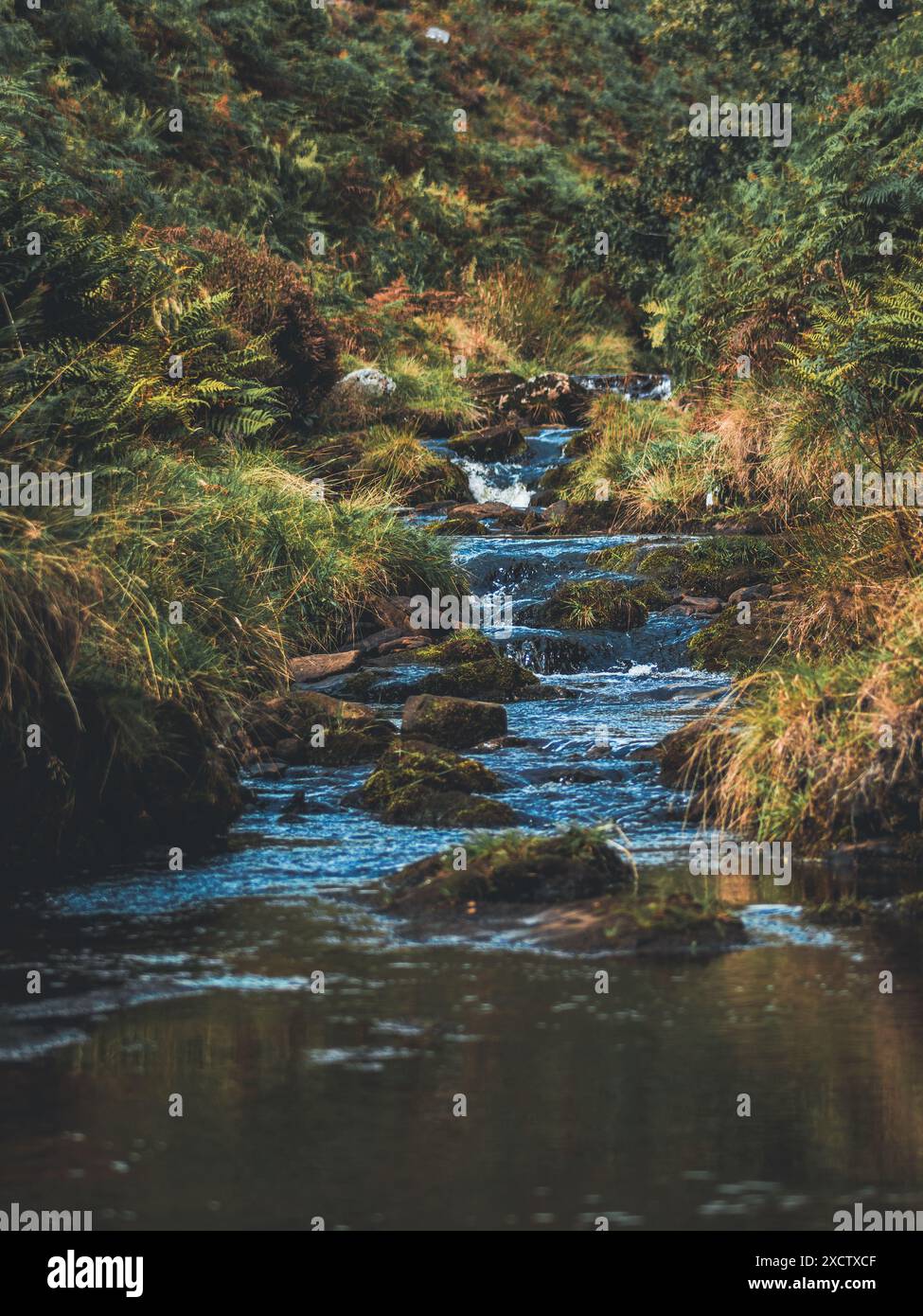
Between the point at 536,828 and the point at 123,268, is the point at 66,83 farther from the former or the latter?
the point at 536,828

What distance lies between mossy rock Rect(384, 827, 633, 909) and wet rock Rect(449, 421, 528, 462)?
1363 cm

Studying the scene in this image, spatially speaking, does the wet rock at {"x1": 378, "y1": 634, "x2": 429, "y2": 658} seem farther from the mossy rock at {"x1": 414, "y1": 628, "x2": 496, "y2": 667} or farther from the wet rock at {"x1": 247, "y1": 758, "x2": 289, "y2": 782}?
the wet rock at {"x1": 247, "y1": 758, "x2": 289, "y2": 782}

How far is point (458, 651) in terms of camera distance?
12.7 metres

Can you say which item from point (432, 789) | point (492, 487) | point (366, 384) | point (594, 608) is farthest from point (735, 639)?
point (366, 384)

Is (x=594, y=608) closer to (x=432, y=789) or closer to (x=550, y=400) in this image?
(x=432, y=789)

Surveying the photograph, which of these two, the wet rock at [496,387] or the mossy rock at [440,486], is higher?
the wet rock at [496,387]

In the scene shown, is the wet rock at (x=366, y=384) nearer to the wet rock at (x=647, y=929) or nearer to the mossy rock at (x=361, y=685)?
the mossy rock at (x=361, y=685)

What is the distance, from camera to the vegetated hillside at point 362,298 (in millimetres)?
8773

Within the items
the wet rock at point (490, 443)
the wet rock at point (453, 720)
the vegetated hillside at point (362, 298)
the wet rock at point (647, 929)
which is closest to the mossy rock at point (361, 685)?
the vegetated hillside at point (362, 298)

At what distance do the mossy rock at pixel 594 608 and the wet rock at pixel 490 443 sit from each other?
628 centimetres

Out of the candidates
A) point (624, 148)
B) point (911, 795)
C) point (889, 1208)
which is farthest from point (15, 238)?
point (624, 148)

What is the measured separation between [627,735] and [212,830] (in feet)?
10.5

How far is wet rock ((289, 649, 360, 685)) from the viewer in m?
12.2

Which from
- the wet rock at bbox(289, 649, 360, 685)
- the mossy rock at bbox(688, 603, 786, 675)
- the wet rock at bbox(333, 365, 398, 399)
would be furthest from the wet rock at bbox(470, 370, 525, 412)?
the wet rock at bbox(289, 649, 360, 685)
